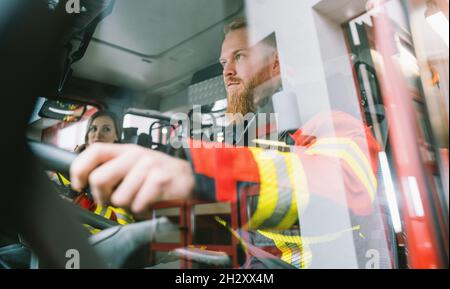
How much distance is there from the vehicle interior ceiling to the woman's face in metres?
0.04

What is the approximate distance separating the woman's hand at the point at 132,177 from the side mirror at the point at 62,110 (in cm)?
15

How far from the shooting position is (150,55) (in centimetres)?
88

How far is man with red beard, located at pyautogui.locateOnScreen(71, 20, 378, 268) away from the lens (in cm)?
70

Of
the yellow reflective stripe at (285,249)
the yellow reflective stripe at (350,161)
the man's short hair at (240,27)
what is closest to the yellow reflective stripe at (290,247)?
the yellow reflective stripe at (285,249)

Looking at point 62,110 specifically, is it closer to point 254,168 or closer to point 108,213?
point 108,213

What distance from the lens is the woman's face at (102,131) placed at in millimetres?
785

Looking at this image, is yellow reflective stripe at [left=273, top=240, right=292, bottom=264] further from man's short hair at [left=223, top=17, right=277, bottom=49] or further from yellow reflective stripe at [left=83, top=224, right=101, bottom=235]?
man's short hair at [left=223, top=17, right=277, bottom=49]

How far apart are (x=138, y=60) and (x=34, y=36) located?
27 centimetres

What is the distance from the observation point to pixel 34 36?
843mm

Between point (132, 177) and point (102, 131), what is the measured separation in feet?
0.60

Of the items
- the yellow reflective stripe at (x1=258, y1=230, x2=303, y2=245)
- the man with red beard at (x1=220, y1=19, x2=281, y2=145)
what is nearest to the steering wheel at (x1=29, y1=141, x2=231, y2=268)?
the yellow reflective stripe at (x1=258, y1=230, x2=303, y2=245)

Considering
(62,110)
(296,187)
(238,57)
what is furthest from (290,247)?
(62,110)

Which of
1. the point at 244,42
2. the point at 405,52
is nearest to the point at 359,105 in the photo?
the point at 405,52

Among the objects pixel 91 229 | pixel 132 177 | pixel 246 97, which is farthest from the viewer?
pixel 246 97
